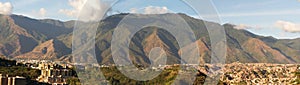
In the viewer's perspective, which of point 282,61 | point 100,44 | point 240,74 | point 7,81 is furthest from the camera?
point 282,61

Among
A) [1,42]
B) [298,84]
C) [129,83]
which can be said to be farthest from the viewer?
[1,42]

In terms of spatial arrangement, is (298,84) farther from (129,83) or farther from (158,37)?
(158,37)

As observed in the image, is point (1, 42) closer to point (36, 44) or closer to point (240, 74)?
point (36, 44)

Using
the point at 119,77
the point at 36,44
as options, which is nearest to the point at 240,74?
the point at 119,77

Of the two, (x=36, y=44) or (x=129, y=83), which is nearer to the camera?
(x=129, y=83)

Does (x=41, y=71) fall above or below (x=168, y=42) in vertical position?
below

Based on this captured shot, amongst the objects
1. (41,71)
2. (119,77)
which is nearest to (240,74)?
(119,77)

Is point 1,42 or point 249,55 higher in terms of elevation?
point 1,42

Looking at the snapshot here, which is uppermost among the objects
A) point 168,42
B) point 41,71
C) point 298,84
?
point 168,42

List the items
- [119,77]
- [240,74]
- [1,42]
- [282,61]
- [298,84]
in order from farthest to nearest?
[282,61], [1,42], [240,74], [298,84], [119,77]
